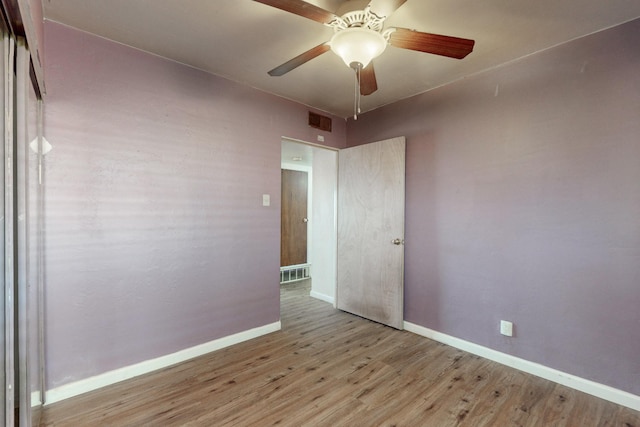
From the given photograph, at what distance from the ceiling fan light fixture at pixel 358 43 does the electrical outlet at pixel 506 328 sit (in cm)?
225

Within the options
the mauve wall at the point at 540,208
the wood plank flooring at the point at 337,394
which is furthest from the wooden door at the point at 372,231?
the wood plank flooring at the point at 337,394

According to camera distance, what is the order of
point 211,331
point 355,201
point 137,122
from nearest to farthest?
point 137,122 → point 211,331 → point 355,201

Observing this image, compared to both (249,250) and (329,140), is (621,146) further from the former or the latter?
(249,250)

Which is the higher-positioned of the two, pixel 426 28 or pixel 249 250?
pixel 426 28

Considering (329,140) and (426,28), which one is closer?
(426,28)

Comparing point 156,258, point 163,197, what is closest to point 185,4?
point 163,197

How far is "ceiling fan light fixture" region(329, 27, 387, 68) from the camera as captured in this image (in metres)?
1.46

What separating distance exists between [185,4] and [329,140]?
2.08 meters

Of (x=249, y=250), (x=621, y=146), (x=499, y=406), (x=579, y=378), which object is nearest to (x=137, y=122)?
(x=249, y=250)

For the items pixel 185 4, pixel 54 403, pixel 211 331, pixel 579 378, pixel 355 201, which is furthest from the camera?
pixel 355 201

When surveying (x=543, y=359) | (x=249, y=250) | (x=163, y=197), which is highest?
(x=163, y=197)

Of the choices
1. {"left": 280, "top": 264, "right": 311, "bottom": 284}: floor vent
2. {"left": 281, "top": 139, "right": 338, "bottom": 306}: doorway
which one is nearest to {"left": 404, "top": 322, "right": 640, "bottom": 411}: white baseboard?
{"left": 281, "top": 139, "right": 338, "bottom": 306}: doorway

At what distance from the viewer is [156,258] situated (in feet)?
7.53

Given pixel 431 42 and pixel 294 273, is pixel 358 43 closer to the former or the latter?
pixel 431 42
